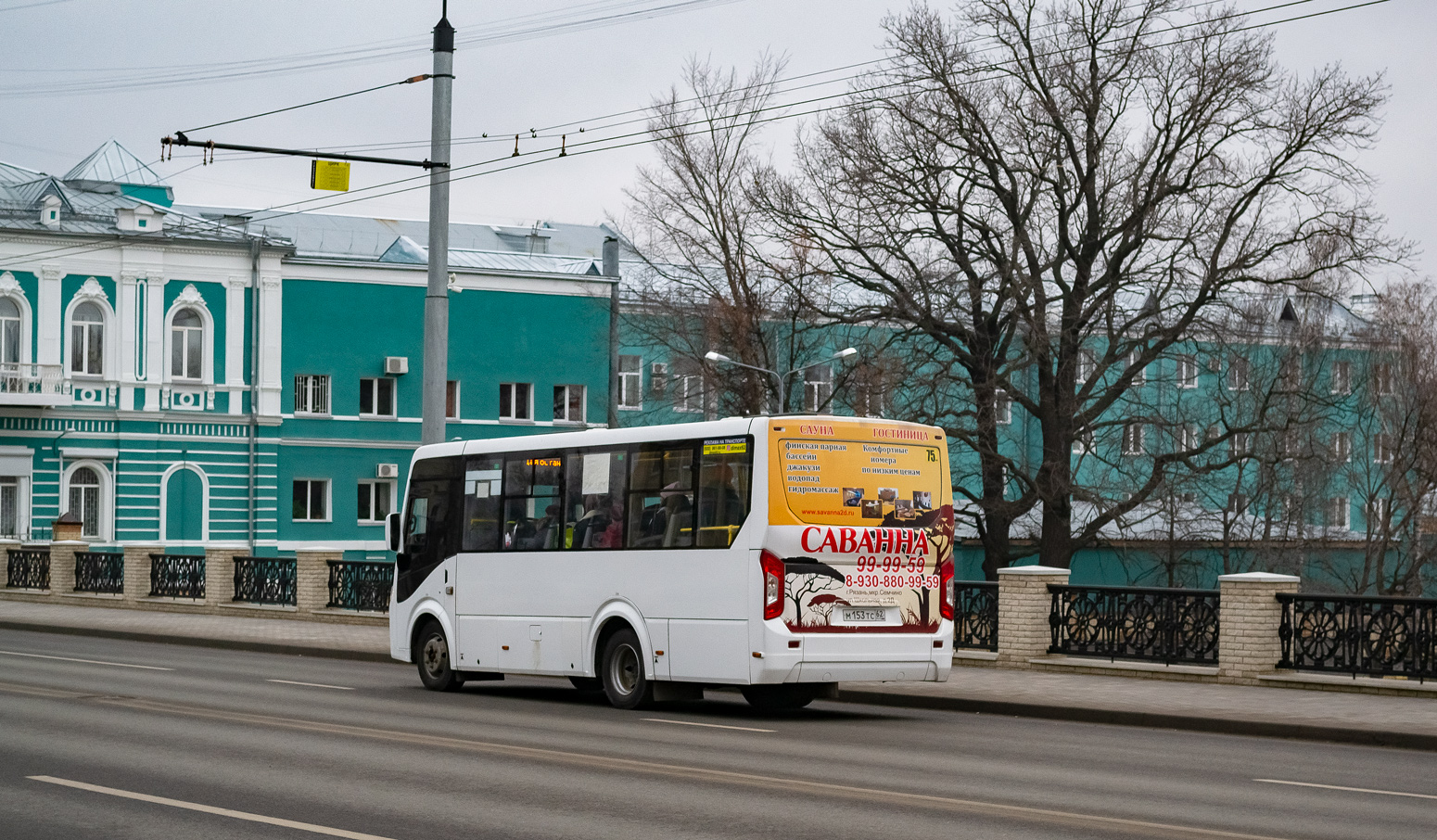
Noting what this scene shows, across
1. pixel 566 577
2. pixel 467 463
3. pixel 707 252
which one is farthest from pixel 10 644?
pixel 707 252

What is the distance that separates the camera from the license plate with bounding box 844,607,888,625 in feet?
55.2

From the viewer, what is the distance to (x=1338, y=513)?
Result: 6662 cm

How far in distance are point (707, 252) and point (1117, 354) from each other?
12208mm

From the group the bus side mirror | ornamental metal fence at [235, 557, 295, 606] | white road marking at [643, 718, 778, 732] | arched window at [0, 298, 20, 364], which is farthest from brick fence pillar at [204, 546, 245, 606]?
white road marking at [643, 718, 778, 732]

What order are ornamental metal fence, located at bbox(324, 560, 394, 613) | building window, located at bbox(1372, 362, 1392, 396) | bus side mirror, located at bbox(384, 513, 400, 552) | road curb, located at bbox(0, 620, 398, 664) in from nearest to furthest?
1. bus side mirror, located at bbox(384, 513, 400, 552)
2. road curb, located at bbox(0, 620, 398, 664)
3. ornamental metal fence, located at bbox(324, 560, 394, 613)
4. building window, located at bbox(1372, 362, 1392, 396)

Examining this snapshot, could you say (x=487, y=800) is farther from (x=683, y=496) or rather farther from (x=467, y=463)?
(x=467, y=463)

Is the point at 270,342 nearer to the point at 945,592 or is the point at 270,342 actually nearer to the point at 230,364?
the point at 230,364

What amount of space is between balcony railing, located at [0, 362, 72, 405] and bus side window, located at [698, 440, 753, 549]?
3834 cm

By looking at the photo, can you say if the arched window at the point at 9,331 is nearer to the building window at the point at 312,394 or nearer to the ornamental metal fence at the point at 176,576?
the building window at the point at 312,394

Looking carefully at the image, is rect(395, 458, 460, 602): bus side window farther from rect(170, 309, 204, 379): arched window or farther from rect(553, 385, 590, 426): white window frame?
rect(553, 385, 590, 426): white window frame

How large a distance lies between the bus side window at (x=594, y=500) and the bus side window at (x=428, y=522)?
2.16 m

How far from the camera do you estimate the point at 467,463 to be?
20.4m

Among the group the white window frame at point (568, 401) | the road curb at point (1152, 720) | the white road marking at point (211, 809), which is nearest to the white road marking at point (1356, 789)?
the road curb at point (1152, 720)

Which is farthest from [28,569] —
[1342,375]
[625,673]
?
[1342,375]
